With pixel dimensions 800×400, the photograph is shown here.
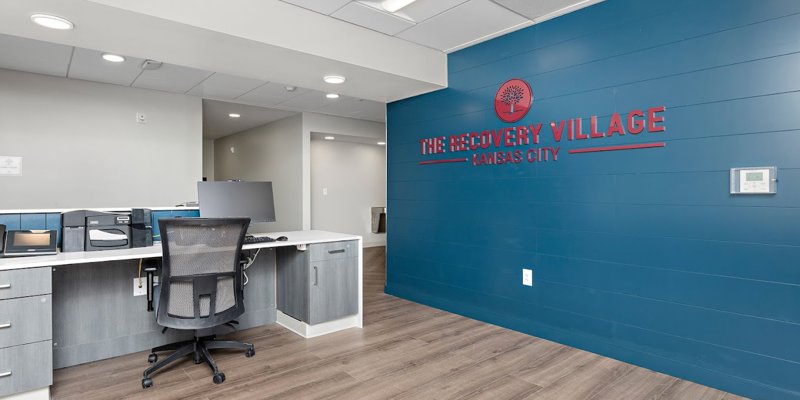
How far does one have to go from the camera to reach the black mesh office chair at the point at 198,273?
2.39 meters

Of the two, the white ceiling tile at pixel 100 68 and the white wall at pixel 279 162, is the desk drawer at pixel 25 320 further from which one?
the white wall at pixel 279 162

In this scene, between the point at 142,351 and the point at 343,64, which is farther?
the point at 343,64

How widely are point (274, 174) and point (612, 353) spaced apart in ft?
18.7

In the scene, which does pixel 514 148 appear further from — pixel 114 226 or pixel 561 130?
pixel 114 226

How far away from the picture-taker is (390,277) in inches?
184

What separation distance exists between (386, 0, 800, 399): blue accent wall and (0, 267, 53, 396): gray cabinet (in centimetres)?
294

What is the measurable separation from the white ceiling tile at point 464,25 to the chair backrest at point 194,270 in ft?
6.78

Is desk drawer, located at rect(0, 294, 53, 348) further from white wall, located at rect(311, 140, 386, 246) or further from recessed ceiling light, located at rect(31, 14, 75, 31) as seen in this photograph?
white wall, located at rect(311, 140, 386, 246)

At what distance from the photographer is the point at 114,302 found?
284 cm

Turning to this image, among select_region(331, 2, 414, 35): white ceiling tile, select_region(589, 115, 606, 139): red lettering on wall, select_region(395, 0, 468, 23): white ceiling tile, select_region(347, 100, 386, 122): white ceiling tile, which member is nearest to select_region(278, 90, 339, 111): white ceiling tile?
select_region(347, 100, 386, 122): white ceiling tile

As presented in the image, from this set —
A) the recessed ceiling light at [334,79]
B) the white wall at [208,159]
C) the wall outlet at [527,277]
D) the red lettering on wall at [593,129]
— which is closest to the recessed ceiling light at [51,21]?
the recessed ceiling light at [334,79]

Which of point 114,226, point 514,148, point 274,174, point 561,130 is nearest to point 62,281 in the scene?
point 114,226

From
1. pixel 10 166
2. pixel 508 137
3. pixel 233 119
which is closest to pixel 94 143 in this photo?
pixel 10 166

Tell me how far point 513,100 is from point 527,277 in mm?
1436
